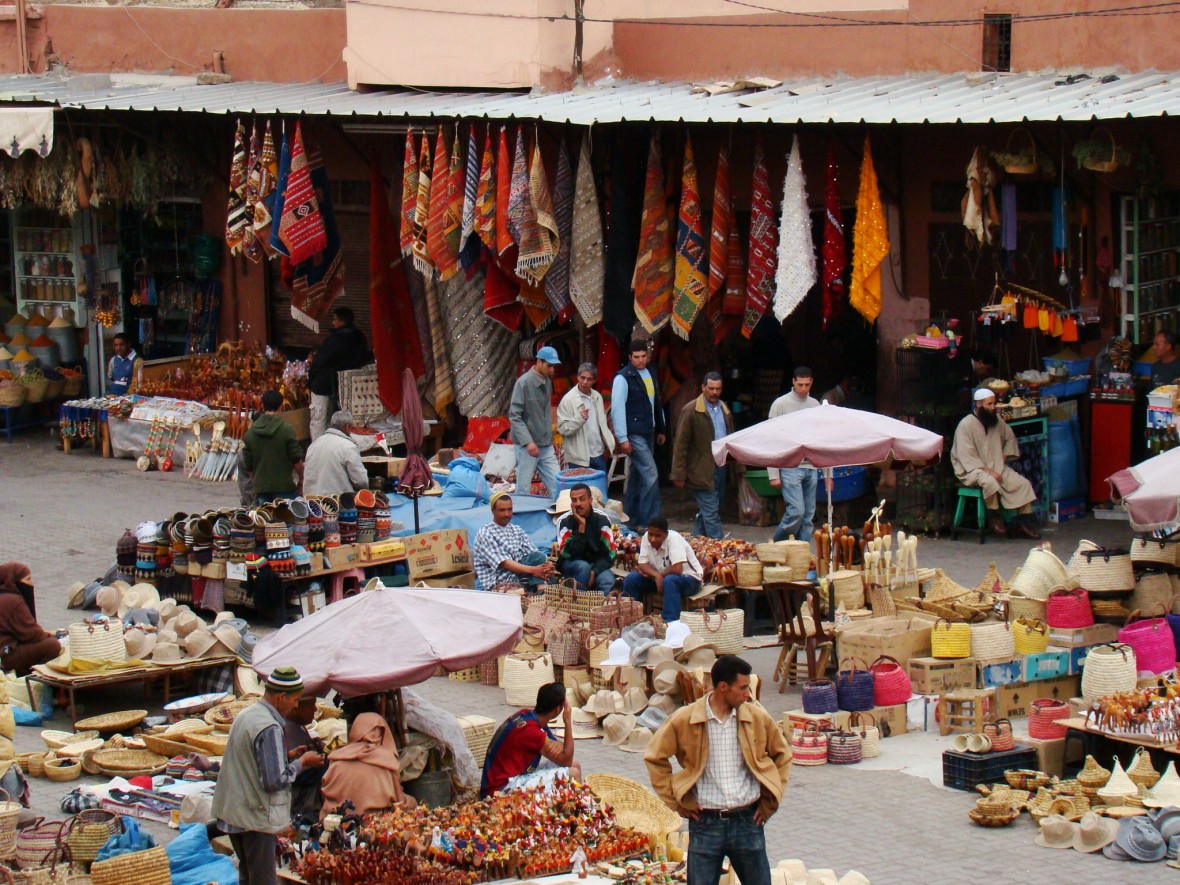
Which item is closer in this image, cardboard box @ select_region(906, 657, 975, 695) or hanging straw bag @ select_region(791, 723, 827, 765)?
hanging straw bag @ select_region(791, 723, 827, 765)

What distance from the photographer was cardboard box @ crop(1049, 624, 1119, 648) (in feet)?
38.8

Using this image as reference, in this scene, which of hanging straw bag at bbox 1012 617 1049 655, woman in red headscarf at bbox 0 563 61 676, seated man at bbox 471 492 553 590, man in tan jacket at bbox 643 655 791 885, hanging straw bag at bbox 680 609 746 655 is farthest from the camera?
seated man at bbox 471 492 553 590

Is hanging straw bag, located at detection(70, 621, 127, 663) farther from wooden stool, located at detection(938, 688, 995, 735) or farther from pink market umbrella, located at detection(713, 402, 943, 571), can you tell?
wooden stool, located at detection(938, 688, 995, 735)

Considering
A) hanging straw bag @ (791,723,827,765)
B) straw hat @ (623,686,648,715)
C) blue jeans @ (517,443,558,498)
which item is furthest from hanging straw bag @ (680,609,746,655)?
blue jeans @ (517,443,558,498)

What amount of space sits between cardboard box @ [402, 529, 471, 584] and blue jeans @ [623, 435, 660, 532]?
62.2 inches

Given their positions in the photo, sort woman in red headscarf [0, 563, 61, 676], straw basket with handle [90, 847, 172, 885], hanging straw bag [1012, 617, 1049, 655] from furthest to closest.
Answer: woman in red headscarf [0, 563, 61, 676]
hanging straw bag [1012, 617, 1049, 655]
straw basket with handle [90, 847, 172, 885]

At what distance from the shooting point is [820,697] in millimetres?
11234

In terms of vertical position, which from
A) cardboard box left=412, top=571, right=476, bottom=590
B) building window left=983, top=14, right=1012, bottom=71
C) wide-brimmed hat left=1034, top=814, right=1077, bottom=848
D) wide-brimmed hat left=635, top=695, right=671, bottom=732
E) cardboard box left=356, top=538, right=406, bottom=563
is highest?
building window left=983, top=14, right=1012, bottom=71

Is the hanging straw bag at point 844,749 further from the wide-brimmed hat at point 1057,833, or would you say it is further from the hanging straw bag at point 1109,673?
the wide-brimmed hat at point 1057,833

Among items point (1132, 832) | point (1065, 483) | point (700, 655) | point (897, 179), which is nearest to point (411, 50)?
point (897, 179)

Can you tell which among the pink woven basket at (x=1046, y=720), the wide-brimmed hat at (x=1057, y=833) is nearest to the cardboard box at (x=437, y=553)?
the pink woven basket at (x=1046, y=720)

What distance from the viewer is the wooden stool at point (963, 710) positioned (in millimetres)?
11125

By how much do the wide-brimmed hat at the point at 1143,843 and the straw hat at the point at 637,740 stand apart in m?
2.97

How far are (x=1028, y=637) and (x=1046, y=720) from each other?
1.14m
